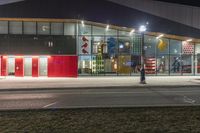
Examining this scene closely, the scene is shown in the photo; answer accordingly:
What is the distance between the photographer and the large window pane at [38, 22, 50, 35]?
4009 cm

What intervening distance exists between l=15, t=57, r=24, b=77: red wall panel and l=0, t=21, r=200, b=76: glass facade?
4.46 feet

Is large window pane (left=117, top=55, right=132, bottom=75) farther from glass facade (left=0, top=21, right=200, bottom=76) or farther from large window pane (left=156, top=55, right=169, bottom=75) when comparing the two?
large window pane (left=156, top=55, right=169, bottom=75)

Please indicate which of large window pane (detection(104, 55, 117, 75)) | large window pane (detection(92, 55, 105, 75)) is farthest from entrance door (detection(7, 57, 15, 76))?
large window pane (detection(104, 55, 117, 75))

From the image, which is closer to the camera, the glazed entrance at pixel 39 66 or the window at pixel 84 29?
the glazed entrance at pixel 39 66

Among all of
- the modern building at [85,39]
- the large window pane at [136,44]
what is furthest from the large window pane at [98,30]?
the large window pane at [136,44]

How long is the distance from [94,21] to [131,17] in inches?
172

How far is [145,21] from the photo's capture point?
4094 centimetres

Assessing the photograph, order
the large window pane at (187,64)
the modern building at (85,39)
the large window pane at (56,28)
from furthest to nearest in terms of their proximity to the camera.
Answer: the large window pane at (187,64) < the large window pane at (56,28) < the modern building at (85,39)

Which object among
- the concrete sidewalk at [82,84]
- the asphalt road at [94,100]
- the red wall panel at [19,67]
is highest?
the red wall panel at [19,67]

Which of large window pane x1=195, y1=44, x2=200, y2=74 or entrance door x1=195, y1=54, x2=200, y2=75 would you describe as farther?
entrance door x1=195, y1=54, x2=200, y2=75

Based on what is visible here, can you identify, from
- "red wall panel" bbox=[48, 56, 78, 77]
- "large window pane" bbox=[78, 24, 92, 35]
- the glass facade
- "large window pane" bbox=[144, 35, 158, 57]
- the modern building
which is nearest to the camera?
the modern building

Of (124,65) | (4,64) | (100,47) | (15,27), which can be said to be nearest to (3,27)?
(15,27)

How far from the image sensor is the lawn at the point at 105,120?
31.6 feet

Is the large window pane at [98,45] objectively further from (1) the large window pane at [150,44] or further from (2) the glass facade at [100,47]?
(1) the large window pane at [150,44]
